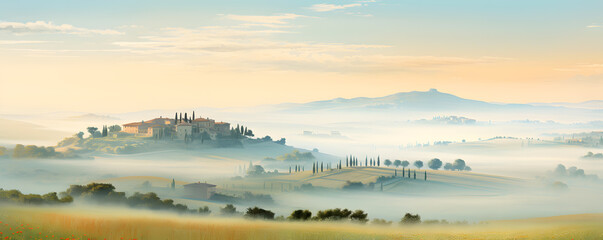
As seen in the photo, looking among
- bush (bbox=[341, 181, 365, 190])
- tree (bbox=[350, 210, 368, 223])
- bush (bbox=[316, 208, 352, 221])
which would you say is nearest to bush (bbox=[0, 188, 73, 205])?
bush (bbox=[316, 208, 352, 221])

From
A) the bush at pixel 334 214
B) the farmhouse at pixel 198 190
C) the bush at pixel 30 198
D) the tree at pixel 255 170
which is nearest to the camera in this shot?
the bush at pixel 30 198

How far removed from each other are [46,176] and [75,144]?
67835 millimetres

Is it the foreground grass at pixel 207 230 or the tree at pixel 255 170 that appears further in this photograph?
the tree at pixel 255 170

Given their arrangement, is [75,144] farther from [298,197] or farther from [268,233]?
[268,233]

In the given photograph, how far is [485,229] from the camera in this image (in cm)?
4741

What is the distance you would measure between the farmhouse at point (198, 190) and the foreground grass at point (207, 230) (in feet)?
274

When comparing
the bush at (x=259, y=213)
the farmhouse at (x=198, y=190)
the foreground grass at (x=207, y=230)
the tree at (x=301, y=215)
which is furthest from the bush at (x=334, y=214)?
the farmhouse at (x=198, y=190)

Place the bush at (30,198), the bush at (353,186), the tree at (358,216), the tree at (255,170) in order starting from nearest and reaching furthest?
the tree at (358,216)
the bush at (30,198)
the tree at (255,170)
the bush at (353,186)

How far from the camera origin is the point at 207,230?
128 ft

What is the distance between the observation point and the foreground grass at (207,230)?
36.4 metres

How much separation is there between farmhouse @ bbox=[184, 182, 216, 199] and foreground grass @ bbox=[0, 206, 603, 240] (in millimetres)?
83420

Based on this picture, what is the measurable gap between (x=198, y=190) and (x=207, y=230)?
9850cm

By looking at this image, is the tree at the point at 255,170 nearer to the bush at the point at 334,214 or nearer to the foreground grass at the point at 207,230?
the bush at the point at 334,214

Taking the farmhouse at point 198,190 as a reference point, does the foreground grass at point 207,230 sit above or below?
above
